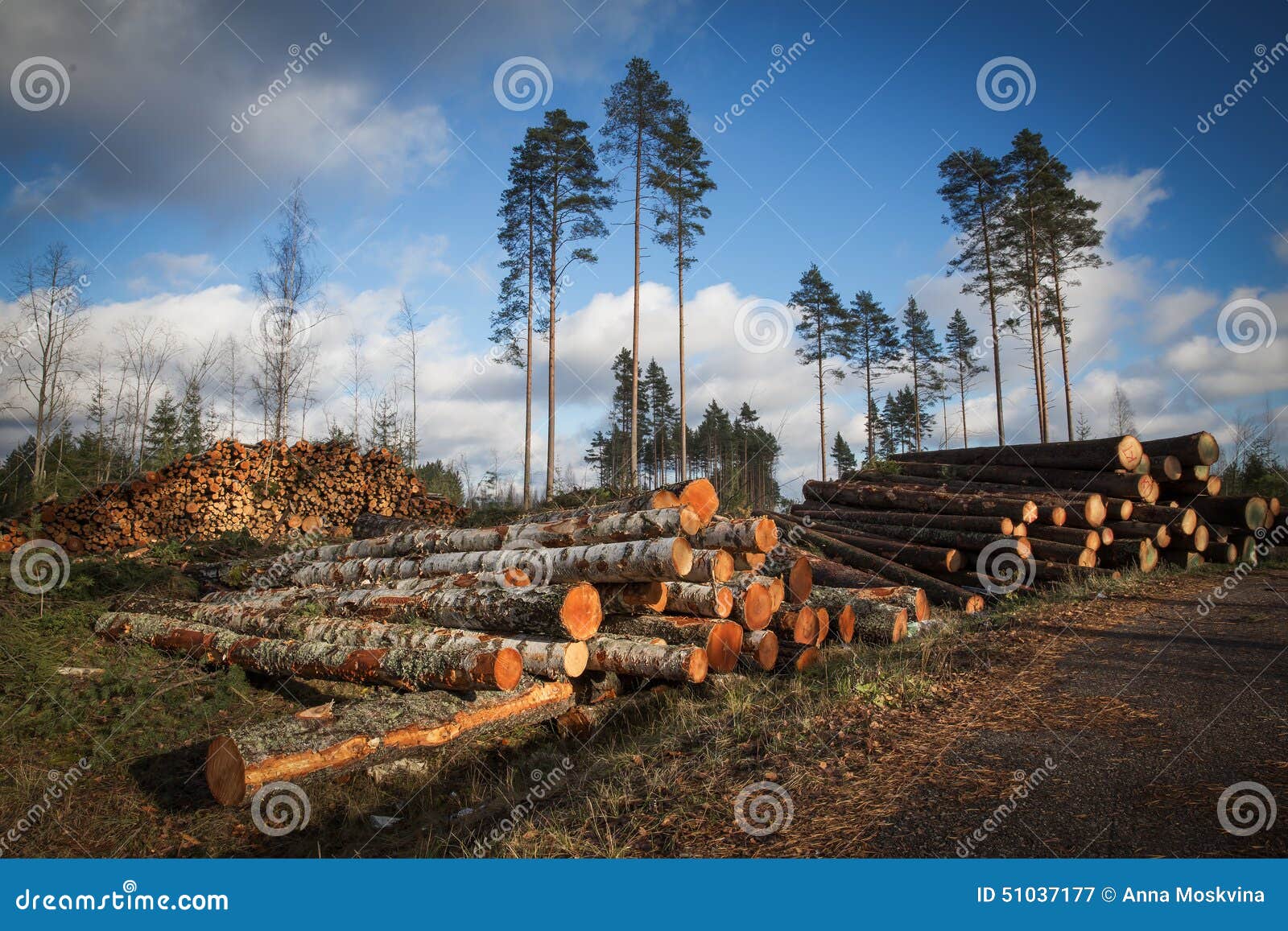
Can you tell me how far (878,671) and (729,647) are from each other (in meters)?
1.49

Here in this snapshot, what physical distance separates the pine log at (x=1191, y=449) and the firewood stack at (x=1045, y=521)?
0.02 meters

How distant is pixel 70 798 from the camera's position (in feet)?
14.8

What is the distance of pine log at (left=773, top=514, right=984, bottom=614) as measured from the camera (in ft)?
30.5

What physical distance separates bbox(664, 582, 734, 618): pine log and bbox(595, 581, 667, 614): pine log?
0.41ft

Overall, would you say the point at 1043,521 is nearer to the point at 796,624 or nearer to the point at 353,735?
the point at 796,624

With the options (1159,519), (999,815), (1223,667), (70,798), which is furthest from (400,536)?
(1159,519)

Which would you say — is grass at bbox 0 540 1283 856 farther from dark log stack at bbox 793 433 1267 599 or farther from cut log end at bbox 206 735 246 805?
dark log stack at bbox 793 433 1267 599

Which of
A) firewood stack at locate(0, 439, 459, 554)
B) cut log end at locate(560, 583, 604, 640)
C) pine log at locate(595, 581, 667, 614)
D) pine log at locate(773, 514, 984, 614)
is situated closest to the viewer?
cut log end at locate(560, 583, 604, 640)

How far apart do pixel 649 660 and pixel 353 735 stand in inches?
96.7

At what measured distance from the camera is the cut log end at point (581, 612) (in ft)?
18.8

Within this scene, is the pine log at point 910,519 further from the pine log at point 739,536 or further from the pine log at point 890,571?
the pine log at point 739,536

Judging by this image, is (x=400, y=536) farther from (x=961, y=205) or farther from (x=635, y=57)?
(x=961, y=205)

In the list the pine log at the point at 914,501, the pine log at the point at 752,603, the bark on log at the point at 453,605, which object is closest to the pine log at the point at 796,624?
the pine log at the point at 752,603

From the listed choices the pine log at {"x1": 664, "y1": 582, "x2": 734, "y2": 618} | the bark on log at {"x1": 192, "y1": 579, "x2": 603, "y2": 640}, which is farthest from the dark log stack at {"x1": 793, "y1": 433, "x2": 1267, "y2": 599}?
the bark on log at {"x1": 192, "y1": 579, "x2": 603, "y2": 640}
